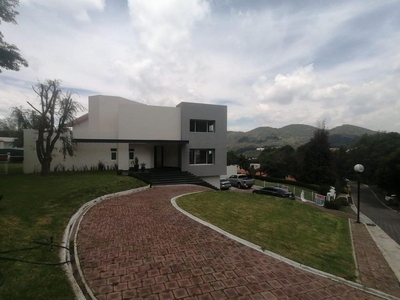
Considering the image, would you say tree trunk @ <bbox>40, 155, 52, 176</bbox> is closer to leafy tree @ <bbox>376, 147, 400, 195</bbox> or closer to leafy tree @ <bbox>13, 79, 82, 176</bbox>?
leafy tree @ <bbox>13, 79, 82, 176</bbox>

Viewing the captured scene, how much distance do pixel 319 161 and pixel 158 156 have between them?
94.4ft

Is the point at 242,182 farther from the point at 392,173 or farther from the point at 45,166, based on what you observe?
the point at 45,166

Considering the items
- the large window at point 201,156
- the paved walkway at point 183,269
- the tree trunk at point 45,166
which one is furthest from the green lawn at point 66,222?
the large window at point 201,156

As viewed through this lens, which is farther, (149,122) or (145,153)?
(145,153)

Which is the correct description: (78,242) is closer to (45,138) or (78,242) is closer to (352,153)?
Answer: (45,138)

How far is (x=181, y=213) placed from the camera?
8.33 m

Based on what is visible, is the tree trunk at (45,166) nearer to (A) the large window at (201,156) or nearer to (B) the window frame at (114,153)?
(B) the window frame at (114,153)

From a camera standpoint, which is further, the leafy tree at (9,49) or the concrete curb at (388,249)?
the leafy tree at (9,49)

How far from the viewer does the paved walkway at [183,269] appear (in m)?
3.75

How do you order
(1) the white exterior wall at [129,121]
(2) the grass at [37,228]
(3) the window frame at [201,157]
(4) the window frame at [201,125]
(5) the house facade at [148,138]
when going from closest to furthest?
(2) the grass at [37,228] → (5) the house facade at [148,138] → (1) the white exterior wall at [129,121] → (3) the window frame at [201,157] → (4) the window frame at [201,125]

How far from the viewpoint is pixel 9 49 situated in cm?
1210

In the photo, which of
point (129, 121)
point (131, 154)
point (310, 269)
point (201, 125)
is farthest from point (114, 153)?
point (310, 269)

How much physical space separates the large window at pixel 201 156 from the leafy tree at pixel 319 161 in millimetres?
24309

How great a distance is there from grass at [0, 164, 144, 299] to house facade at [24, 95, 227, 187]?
734cm
